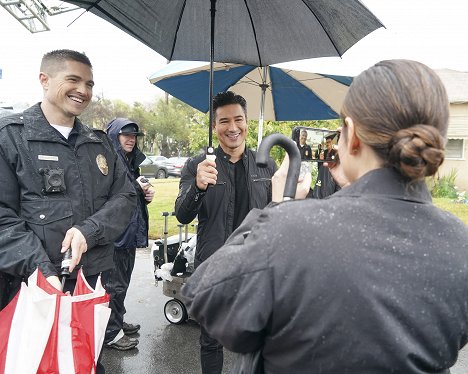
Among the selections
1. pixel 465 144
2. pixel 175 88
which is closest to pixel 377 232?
pixel 175 88

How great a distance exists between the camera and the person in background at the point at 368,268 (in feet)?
2.99

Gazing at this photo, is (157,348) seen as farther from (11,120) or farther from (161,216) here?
(161,216)

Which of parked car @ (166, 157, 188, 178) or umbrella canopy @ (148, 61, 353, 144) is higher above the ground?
umbrella canopy @ (148, 61, 353, 144)

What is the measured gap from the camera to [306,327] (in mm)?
937

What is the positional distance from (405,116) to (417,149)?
0.29 feet

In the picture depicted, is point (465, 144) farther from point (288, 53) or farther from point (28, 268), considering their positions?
point (28, 268)

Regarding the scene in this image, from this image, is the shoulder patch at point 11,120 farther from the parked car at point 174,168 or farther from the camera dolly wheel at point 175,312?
the parked car at point 174,168

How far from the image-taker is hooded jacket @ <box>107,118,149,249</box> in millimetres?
3922

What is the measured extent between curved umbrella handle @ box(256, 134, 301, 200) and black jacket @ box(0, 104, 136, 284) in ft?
4.55

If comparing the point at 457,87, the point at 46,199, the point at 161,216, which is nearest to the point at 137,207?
the point at 46,199

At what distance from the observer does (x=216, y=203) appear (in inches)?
107

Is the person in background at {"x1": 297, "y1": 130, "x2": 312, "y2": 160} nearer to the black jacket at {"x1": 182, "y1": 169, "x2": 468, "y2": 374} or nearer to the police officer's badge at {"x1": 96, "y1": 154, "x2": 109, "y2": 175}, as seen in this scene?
the black jacket at {"x1": 182, "y1": 169, "x2": 468, "y2": 374}

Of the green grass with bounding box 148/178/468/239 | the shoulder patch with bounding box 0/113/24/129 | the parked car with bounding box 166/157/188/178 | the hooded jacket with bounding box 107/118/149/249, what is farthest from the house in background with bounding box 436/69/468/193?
the shoulder patch with bounding box 0/113/24/129

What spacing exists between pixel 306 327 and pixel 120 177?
79.4 inches
